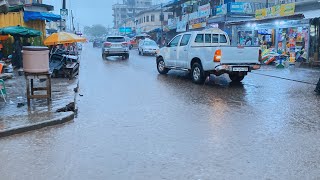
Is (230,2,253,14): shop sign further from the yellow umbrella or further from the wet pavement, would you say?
the wet pavement

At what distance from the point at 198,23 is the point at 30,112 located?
109 feet

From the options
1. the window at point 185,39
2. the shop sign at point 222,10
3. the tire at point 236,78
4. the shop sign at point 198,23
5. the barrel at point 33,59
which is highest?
the shop sign at point 222,10

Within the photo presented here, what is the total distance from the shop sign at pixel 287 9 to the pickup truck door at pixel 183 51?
32.2 ft

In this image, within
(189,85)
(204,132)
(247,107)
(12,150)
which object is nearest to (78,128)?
(12,150)

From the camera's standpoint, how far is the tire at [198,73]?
45.3 ft

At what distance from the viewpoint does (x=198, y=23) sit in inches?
1581

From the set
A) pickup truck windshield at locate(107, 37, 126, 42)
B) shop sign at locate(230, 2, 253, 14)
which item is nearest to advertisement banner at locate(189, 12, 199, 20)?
shop sign at locate(230, 2, 253, 14)

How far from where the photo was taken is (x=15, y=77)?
1545 cm

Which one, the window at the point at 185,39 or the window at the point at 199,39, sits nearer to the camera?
the window at the point at 199,39

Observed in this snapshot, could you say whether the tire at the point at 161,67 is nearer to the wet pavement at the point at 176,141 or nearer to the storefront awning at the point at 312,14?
the wet pavement at the point at 176,141

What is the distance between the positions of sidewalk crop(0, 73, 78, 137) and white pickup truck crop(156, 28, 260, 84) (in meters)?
4.74

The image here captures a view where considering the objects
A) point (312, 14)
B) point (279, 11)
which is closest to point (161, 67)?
point (312, 14)

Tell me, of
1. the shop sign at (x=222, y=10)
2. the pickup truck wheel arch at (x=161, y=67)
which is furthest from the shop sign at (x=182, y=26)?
the pickup truck wheel arch at (x=161, y=67)

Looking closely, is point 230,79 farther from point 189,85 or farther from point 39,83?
point 39,83
